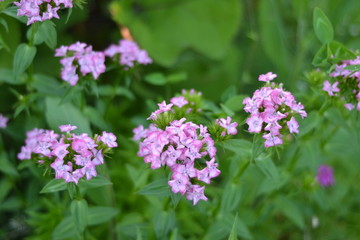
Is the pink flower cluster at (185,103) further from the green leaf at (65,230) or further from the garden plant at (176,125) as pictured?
the green leaf at (65,230)

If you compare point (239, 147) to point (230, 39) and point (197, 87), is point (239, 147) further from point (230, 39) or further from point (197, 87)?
point (230, 39)

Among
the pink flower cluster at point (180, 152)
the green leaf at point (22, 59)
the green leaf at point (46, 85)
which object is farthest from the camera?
the green leaf at point (46, 85)

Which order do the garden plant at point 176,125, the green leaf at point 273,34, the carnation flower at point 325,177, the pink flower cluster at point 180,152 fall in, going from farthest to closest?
the green leaf at point 273,34, the carnation flower at point 325,177, the garden plant at point 176,125, the pink flower cluster at point 180,152

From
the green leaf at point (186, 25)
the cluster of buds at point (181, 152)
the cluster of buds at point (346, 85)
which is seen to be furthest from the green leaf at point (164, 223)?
the green leaf at point (186, 25)

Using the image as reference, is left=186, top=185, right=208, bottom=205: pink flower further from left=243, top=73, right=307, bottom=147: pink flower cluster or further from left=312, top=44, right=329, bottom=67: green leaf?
left=312, top=44, right=329, bottom=67: green leaf

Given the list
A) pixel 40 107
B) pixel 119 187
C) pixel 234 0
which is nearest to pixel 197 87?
pixel 234 0

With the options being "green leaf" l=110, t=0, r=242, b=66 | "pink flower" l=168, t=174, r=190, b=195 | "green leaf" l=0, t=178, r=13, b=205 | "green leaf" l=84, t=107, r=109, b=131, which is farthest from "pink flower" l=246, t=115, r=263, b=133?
"green leaf" l=110, t=0, r=242, b=66
